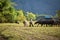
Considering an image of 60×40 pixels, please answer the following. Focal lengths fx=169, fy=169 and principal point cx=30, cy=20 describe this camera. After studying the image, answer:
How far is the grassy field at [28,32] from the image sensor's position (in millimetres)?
3439

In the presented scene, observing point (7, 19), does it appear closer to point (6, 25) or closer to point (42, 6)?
point (6, 25)

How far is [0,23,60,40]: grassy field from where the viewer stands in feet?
11.3

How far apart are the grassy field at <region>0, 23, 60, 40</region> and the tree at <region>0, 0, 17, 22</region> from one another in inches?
5.4

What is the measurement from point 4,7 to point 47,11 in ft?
3.10

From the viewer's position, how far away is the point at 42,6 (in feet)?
12.2

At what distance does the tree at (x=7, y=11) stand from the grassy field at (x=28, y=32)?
5.4 inches

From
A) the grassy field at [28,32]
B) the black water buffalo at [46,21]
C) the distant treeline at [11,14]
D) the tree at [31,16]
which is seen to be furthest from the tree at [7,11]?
the black water buffalo at [46,21]

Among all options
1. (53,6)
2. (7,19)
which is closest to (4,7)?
(7,19)

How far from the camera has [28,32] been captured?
3.52m

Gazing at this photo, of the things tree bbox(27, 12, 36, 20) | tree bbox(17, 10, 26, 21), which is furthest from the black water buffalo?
tree bbox(17, 10, 26, 21)

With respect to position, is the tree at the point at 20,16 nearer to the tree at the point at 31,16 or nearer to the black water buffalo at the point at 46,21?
the tree at the point at 31,16

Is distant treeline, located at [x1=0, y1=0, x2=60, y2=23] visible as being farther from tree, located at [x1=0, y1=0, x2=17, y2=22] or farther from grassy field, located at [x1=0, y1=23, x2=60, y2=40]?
grassy field, located at [x1=0, y1=23, x2=60, y2=40]

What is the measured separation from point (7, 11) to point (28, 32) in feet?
2.20

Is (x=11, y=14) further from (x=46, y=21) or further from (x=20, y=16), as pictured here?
(x=46, y=21)
